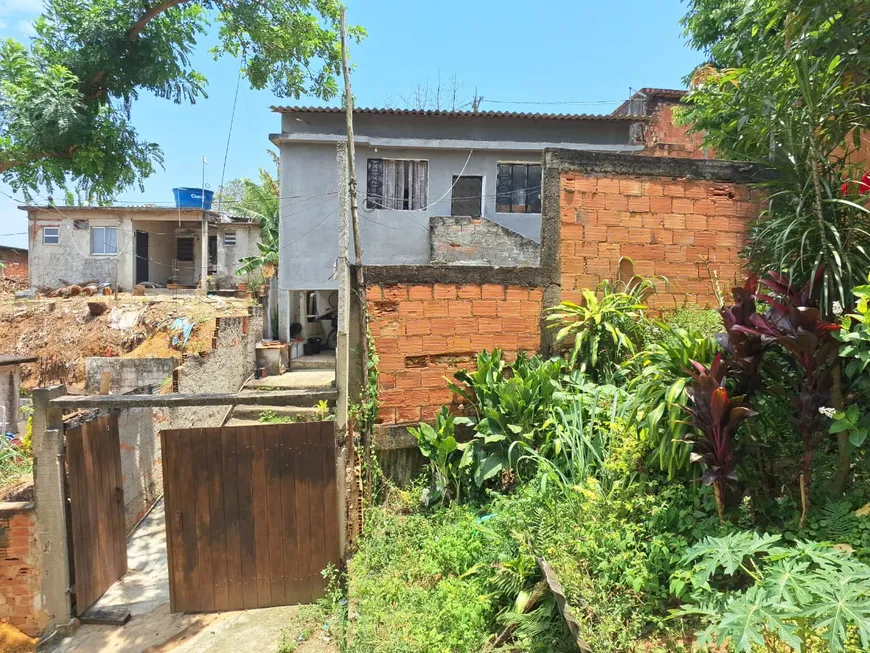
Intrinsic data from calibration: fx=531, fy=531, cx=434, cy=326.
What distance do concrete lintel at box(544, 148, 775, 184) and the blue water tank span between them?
17.7 meters

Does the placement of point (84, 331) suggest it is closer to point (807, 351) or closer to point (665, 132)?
point (807, 351)

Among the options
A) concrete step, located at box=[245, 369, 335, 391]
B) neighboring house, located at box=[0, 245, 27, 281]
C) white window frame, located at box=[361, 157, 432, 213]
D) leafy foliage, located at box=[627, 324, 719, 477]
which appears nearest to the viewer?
leafy foliage, located at box=[627, 324, 719, 477]

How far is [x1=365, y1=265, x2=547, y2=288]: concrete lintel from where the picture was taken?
4.82 m

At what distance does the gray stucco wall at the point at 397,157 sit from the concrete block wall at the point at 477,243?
70.6 inches

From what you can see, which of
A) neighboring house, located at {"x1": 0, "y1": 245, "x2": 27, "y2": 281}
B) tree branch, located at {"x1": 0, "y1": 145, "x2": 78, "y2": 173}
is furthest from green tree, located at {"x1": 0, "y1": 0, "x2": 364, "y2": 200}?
A: neighboring house, located at {"x1": 0, "y1": 245, "x2": 27, "y2": 281}

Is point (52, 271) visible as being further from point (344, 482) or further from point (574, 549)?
point (574, 549)

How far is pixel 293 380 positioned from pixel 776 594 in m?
11.3

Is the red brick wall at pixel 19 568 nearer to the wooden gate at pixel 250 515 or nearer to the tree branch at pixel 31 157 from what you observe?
the wooden gate at pixel 250 515

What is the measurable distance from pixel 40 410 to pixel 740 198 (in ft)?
23.1

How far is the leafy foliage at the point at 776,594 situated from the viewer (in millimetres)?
1931

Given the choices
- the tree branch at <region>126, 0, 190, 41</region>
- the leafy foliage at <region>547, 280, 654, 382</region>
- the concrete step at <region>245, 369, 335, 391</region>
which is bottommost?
the concrete step at <region>245, 369, 335, 391</region>

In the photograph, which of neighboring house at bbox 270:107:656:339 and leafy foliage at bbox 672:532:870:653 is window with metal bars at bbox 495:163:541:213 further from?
leafy foliage at bbox 672:532:870:653

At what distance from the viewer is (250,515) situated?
198 inches

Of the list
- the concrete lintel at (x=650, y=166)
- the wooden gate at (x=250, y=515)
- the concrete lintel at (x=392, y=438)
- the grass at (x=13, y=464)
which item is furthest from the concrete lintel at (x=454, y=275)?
the grass at (x=13, y=464)
